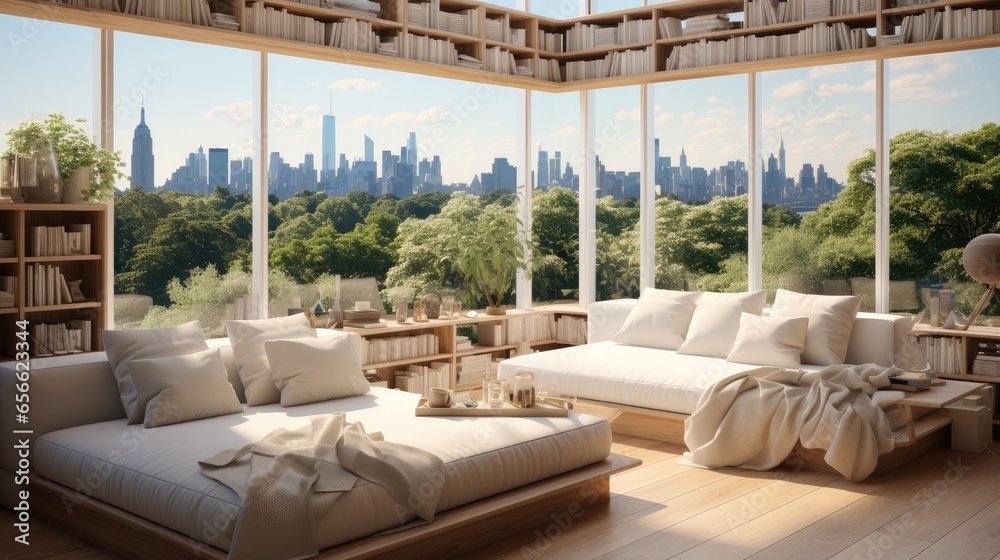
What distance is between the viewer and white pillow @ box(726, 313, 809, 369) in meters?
5.93

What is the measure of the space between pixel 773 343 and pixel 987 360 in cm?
143

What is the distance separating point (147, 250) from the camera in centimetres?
565

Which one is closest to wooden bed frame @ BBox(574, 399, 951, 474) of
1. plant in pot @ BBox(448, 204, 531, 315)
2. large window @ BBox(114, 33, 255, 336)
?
plant in pot @ BBox(448, 204, 531, 315)

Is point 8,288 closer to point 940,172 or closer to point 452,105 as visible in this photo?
point 452,105

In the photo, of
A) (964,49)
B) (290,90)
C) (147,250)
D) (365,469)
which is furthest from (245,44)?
(964,49)

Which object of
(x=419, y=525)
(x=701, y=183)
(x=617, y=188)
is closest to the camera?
(x=419, y=525)

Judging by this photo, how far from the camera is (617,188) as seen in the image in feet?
26.5

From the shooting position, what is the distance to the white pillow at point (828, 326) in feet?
19.7

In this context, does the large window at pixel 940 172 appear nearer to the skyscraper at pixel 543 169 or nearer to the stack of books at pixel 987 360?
the stack of books at pixel 987 360

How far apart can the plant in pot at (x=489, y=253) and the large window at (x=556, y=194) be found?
564mm

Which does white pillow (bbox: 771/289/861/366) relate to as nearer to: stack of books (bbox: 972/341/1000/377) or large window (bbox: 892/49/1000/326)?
large window (bbox: 892/49/1000/326)

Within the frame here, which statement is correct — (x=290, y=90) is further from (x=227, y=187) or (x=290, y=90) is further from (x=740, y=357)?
(x=740, y=357)

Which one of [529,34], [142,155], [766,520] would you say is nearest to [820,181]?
[529,34]

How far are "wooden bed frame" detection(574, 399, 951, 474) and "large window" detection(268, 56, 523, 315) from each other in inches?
80.7
